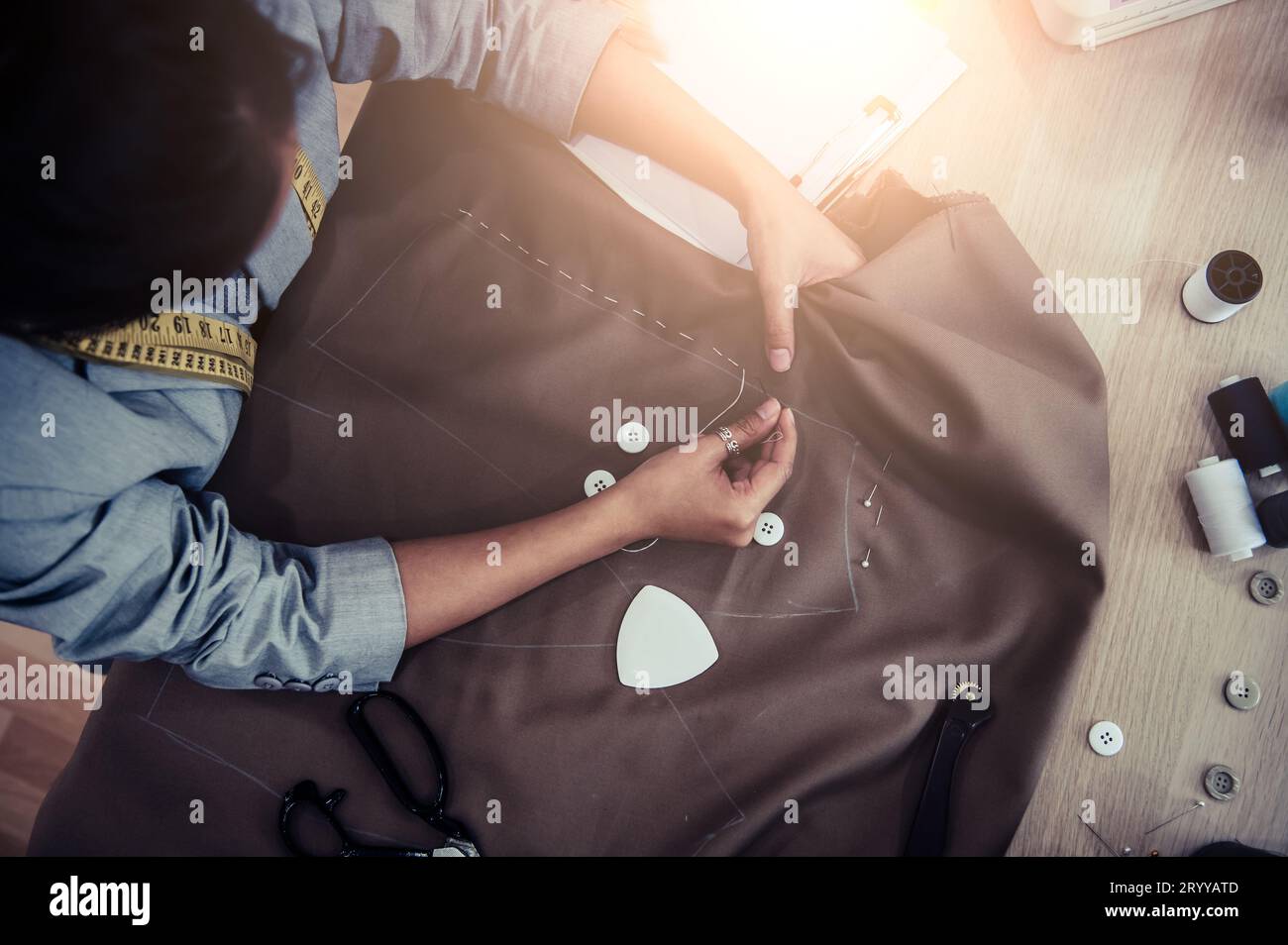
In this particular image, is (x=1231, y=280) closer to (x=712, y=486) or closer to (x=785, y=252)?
(x=785, y=252)

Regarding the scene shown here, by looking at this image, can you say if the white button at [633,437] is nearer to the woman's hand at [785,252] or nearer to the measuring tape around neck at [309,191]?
the woman's hand at [785,252]

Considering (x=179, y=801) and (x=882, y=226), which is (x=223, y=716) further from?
(x=882, y=226)

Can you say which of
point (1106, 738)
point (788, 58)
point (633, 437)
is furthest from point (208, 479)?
point (1106, 738)

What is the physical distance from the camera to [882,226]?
0.77 meters

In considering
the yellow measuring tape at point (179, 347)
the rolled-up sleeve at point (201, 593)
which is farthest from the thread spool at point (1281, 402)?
the yellow measuring tape at point (179, 347)

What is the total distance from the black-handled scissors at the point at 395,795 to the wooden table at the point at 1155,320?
51 cm

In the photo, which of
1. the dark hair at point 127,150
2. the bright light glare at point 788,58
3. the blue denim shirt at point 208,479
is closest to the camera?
the dark hair at point 127,150

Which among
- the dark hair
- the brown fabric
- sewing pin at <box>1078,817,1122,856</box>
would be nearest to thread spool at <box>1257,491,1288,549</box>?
the brown fabric

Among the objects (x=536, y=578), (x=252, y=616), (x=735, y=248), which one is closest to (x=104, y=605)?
(x=252, y=616)

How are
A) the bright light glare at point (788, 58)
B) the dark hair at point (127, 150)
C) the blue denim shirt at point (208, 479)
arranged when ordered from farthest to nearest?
the bright light glare at point (788, 58) → the blue denim shirt at point (208, 479) → the dark hair at point (127, 150)

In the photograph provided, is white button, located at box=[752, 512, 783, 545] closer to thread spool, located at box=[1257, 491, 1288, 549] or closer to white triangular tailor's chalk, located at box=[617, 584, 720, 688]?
white triangular tailor's chalk, located at box=[617, 584, 720, 688]

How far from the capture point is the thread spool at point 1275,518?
0.68 meters

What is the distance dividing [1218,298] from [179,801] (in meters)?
1.05

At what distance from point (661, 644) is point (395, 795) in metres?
0.26
